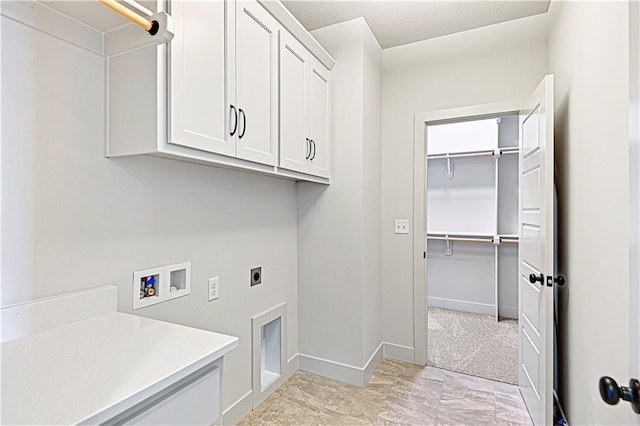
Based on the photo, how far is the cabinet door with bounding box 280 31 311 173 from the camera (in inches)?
73.7

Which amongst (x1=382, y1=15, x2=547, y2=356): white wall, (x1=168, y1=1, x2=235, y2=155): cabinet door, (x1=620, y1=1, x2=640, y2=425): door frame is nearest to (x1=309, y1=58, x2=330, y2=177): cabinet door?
(x1=382, y1=15, x2=547, y2=356): white wall

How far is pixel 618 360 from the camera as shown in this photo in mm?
1109

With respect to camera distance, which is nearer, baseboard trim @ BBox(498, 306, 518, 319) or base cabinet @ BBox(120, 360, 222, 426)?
base cabinet @ BBox(120, 360, 222, 426)

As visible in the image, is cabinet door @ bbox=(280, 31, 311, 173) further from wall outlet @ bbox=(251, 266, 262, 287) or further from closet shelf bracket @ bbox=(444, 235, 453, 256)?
closet shelf bracket @ bbox=(444, 235, 453, 256)

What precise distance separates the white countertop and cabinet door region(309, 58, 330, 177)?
1.40 m

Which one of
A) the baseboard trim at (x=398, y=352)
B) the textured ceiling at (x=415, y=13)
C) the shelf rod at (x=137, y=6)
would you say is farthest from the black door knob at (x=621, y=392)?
the textured ceiling at (x=415, y=13)

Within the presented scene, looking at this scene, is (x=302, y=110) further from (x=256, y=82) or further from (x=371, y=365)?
(x=371, y=365)

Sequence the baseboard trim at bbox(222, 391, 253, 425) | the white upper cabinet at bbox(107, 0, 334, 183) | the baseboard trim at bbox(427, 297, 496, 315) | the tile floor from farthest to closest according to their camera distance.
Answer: the baseboard trim at bbox(427, 297, 496, 315), the tile floor, the baseboard trim at bbox(222, 391, 253, 425), the white upper cabinet at bbox(107, 0, 334, 183)

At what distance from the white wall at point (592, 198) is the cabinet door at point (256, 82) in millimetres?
1431

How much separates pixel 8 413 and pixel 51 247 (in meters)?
0.65

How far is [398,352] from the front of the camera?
8.98ft

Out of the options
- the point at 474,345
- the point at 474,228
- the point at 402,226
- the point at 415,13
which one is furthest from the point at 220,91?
the point at 474,228

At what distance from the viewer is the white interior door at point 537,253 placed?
168 centimetres

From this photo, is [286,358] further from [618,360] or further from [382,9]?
[382,9]
